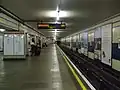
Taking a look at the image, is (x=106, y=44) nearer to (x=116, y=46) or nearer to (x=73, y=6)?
(x=116, y=46)

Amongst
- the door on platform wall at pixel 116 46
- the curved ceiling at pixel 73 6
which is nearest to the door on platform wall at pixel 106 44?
the door on platform wall at pixel 116 46

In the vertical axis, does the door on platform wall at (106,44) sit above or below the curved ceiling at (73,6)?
below

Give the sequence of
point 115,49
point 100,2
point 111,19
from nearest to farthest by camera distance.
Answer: point 100,2 → point 115,49 → point 111,19

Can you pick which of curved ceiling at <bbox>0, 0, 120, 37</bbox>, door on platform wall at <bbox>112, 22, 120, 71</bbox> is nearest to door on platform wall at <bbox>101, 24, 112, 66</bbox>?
door on platform wall at <bbox>112, 22, 120, 71</bbox>

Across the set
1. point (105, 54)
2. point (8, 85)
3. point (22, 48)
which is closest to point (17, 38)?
point (22, 48)

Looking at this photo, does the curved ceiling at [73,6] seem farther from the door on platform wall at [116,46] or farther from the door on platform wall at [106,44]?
the door on platform wall at [106,44]

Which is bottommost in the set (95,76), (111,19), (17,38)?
(95,76)

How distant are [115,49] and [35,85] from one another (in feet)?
17.7

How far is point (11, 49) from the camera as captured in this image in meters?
17.2

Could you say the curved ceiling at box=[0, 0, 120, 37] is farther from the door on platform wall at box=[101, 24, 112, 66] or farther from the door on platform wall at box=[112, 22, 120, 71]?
the door on platform wall at box=[101, 24, 112, 66]

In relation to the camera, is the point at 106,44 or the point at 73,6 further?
the point at 106,44

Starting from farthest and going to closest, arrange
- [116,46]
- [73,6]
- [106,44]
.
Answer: [106,44] < [116,46] < [73,6]

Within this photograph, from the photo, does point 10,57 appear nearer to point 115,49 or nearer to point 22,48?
point 22,48

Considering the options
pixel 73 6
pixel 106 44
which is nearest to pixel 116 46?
pixel 106 44
